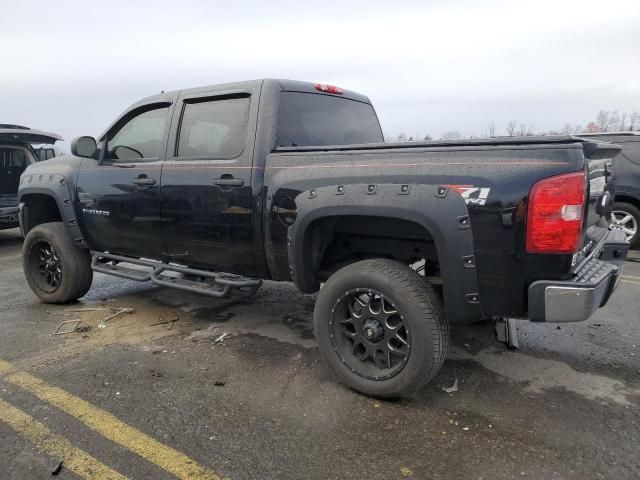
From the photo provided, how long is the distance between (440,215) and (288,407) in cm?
142

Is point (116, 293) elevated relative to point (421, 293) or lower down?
lower down

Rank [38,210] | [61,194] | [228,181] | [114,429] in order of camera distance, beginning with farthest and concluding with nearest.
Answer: [38,210] < [61,194] < [228,181] < [114,429]

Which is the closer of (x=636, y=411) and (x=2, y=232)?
(x=636, y=411)

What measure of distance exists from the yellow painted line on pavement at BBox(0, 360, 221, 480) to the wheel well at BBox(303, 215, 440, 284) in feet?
4.46

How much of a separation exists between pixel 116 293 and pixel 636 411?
4.84 meters

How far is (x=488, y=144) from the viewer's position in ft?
8.59

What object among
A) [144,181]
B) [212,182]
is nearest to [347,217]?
[212,182]

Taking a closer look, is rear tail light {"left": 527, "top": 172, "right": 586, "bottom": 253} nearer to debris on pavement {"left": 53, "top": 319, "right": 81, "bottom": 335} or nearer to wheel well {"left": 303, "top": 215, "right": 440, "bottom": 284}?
wheel well {"left": 303, "top": 215, "right": 440, "bottom": 284}

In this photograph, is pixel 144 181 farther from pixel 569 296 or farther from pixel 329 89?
pixel 569 296

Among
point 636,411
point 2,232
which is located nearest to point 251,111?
point 636,411

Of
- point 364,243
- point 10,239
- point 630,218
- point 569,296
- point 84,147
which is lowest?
point 630,218

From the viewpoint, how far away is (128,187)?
167 inches

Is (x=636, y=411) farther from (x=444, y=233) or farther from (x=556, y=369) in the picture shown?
(x=444, y=233)

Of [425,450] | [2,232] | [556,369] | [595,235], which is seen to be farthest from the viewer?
[2,232]
